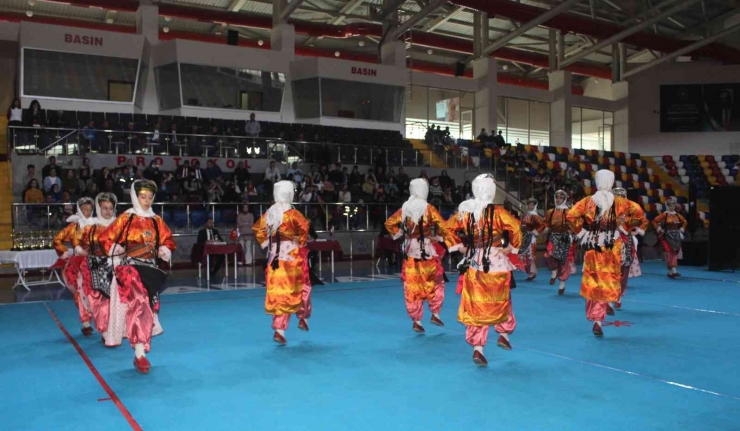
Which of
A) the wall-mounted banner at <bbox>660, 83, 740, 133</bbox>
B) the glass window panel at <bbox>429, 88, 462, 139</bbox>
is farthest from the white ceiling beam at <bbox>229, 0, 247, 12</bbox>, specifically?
the wall-mounted banner at <bbox>660, 83, 740, 133</bbox>

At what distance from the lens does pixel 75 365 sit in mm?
6703

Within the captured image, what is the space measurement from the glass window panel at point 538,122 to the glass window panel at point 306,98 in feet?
46.0

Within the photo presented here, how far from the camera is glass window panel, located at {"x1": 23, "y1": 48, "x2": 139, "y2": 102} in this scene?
21531 millimetres

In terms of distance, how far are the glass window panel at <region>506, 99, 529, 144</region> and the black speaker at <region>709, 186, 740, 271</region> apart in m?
19.2

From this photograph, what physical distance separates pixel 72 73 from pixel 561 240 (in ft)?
56.8

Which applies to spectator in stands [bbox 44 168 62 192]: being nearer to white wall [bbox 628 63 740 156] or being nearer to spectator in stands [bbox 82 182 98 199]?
spectator in stands [bbox 82 182 98 199]

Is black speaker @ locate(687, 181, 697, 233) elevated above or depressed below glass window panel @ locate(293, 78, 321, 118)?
below

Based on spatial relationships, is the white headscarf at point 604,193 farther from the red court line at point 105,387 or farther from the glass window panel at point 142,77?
the glass window panel at point 142,77

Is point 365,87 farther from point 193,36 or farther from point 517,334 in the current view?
point 517,334

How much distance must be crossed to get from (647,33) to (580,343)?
83.2 feet

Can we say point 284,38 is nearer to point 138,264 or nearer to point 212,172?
point 212,172

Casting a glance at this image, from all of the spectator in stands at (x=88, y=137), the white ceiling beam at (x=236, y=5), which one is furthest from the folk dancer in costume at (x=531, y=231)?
the white ceiling beam at (x=236, y=5)

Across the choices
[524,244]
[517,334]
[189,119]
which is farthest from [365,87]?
[517,334]

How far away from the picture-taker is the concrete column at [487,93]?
3048cm
